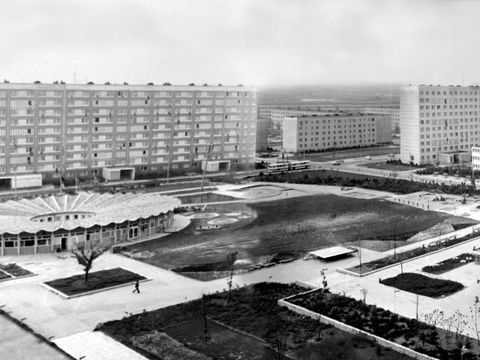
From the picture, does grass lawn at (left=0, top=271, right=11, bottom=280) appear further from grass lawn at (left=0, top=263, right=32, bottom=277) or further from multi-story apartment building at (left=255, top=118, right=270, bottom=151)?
multi-story apartment building at (left=255, top=118, right=270, bottom=151)

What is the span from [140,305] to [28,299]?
51.4 inches

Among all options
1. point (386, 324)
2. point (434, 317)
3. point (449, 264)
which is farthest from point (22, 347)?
point (449, 264)

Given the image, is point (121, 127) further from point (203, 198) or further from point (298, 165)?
point (298, 165)

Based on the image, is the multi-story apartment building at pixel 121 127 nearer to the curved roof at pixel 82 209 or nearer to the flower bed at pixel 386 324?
the curved roof at pixel 82 209

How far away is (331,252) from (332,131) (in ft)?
54.4

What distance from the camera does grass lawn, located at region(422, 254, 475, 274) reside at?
739 cm

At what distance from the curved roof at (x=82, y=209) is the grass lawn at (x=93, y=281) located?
1559 mm

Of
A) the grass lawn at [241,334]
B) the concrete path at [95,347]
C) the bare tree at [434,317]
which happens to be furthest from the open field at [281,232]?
the bare tree at [434,317]

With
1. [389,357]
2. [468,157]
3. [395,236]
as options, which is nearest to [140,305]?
[389,357]

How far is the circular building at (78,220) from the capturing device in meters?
8.63

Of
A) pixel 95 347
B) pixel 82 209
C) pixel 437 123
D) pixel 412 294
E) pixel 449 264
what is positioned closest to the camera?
pixel 95 347

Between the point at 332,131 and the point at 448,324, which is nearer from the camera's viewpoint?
the point at 448,324

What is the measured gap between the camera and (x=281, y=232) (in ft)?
31.9

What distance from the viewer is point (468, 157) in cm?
1938
